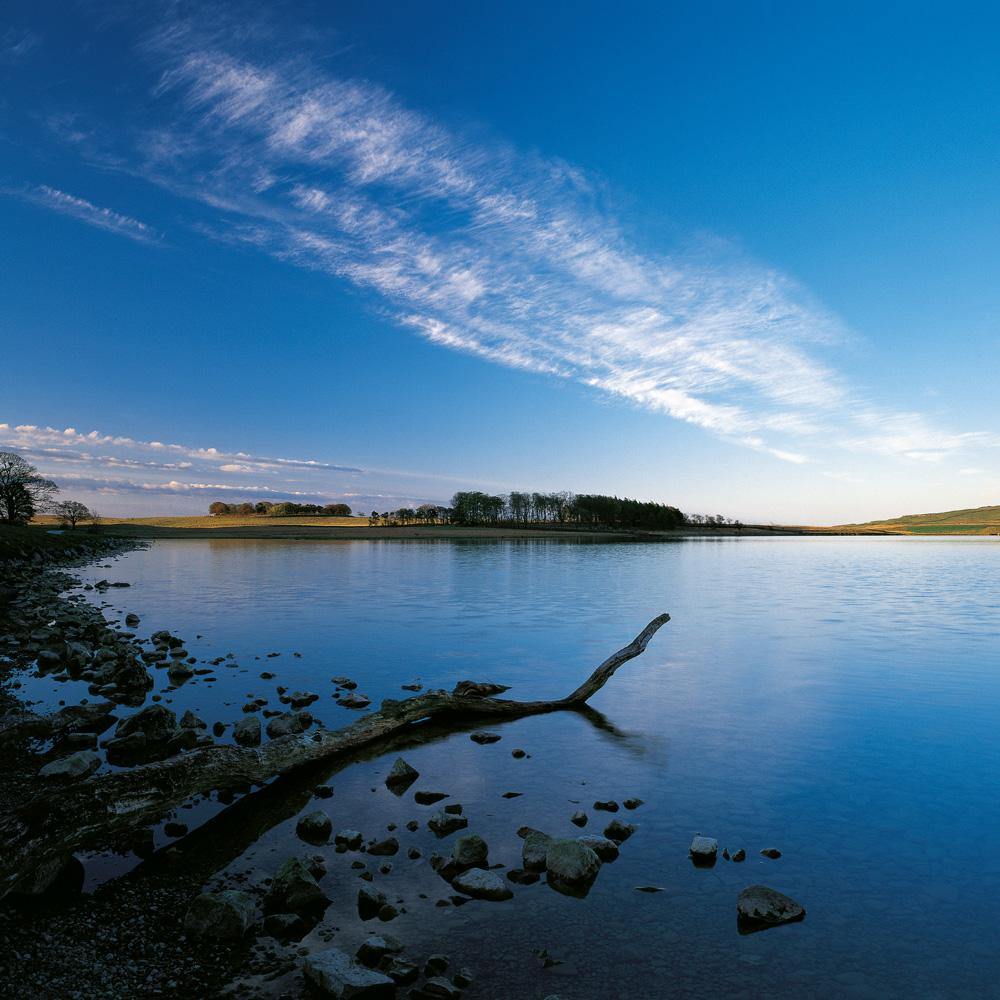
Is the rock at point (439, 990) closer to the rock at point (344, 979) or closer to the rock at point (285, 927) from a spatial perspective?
the rock at point (344, 979)

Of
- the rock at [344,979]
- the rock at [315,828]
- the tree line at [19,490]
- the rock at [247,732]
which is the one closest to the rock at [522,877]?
the rock at [344,979]

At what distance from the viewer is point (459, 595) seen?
40.8 m

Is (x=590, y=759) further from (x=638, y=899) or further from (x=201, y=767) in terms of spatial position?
(x=201, y=767)

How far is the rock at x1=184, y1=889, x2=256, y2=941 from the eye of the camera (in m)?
6.18

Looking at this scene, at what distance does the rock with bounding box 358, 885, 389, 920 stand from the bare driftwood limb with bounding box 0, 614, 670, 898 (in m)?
3.16

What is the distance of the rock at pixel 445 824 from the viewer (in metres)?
8.61

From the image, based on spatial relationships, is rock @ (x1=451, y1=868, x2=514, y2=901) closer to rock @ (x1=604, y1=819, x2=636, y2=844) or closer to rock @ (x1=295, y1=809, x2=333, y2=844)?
rock @ (x1=604, y1=819, x2=636, y2=844)

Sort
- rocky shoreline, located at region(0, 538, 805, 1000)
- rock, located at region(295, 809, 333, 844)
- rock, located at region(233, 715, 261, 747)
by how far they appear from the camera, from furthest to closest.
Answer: rock, located at region(233, 715, 261, 747)
rock, located at region(295, 809, 333, 844)
rocky shoreline, located at region(0, 538, 805, 1000)

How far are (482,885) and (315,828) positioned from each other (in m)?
2.65

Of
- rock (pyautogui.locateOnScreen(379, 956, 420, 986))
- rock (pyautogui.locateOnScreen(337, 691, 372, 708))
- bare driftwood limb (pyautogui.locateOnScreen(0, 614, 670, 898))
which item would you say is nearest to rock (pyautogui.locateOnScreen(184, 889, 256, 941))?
rock (pyautogui.locateOnScreen(379, 956, 420, 986))

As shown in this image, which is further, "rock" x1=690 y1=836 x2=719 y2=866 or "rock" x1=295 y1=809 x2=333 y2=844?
"rock" x1=295 y1=809 x2=333 y2=844

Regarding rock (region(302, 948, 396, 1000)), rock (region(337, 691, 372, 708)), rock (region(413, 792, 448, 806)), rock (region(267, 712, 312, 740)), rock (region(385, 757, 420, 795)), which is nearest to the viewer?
rock (region(302, 948, 396, 1000))

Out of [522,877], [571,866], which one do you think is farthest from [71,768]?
[571,866]

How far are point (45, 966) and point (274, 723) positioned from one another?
23.2ft
